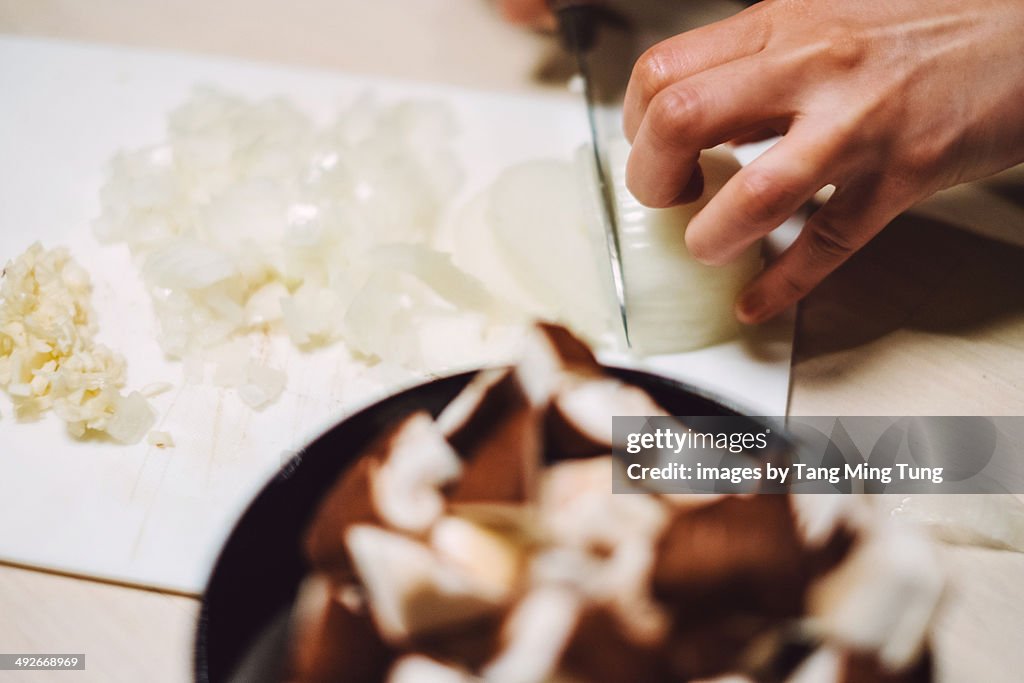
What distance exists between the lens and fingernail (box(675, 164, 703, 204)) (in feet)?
2.49

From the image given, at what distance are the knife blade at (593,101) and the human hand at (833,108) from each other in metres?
0.07

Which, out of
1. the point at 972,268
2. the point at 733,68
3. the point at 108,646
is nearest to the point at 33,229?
the point at 108,646

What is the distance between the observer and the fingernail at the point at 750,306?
80 cm

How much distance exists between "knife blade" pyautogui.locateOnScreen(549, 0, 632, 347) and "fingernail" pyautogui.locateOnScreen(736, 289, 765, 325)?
11cm

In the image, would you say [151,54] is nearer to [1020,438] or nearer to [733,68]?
[733,68]

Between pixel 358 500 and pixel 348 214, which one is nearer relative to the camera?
pixel 358 500

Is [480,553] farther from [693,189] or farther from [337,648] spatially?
[693,189]

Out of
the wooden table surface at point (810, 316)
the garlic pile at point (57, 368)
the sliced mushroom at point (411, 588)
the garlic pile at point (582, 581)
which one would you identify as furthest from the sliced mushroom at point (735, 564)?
the garlic pile at point (57, 368)

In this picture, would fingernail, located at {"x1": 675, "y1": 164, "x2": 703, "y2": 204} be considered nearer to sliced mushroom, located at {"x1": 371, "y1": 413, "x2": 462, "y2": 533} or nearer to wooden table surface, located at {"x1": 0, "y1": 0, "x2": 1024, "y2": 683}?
wooden table surface, located at {"x1": 0, "y1": 0, "x2": 1024, "y2": 683}

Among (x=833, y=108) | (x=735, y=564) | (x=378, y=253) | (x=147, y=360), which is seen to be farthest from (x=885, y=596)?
(x=147, y=360)

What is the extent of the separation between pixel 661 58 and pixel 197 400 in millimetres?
551

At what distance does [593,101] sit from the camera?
3.28ft

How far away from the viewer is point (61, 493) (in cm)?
74

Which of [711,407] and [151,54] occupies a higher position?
[151,54]
